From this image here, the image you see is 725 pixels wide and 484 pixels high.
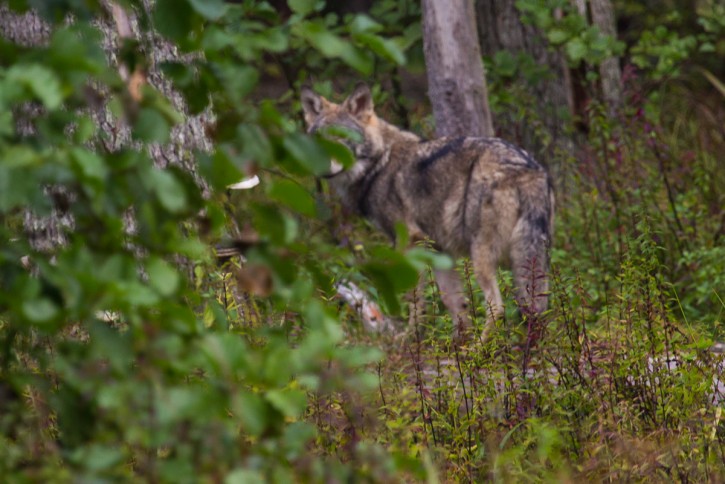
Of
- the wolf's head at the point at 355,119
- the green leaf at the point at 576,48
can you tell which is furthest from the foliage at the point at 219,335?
the green leaf at the point at 576,48

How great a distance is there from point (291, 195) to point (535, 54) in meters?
8.14

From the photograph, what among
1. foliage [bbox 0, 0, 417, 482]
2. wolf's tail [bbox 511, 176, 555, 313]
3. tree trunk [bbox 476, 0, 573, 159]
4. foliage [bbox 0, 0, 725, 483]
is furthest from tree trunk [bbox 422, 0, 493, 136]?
foliage [bbox 0, 0, 417, 482]

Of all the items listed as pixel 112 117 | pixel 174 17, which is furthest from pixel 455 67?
pixel 174 17

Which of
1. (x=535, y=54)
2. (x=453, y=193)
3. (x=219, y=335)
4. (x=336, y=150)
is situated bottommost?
(x=453, y=193)

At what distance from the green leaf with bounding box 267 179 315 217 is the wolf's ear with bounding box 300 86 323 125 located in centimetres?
565

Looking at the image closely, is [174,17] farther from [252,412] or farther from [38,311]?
[252,412]

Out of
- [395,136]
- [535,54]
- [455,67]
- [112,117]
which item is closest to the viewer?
[112,117]

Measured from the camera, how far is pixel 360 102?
7574mm

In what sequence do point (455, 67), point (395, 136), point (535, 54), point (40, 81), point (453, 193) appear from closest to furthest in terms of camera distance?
1. point (40, 81)
2. point (453, 193)
3. point (395, 136)
4. point (455, 67)
5. point (535, 54)

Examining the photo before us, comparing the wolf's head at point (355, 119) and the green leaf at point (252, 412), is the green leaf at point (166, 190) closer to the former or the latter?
the green leaf at point (252, 412)

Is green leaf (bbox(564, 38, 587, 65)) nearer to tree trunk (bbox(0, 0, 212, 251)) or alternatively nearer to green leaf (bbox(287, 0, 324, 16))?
tree trunk (bbox(0, 0, 212, 251))

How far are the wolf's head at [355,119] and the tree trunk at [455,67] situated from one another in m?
0.79

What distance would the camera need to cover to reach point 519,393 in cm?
405

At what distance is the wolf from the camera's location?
21.4 feet
